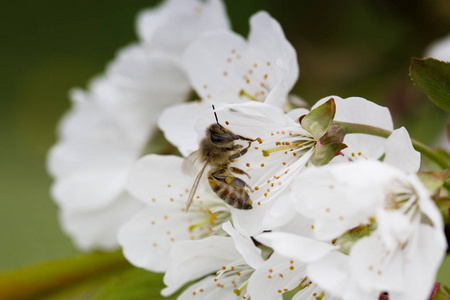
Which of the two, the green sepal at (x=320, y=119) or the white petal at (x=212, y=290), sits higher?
the green sepal at (x=320, y=119)

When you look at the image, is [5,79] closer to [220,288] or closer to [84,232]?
[84,232]

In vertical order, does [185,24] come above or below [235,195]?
above

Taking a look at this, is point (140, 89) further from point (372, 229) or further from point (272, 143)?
point (372, 229)

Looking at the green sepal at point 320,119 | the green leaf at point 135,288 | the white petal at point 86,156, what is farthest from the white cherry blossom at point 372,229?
the white petal at point 86,156

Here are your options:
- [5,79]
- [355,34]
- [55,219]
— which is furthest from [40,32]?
[355,34]

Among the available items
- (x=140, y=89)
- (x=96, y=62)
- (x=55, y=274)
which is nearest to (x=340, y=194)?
(x=55, y=274)

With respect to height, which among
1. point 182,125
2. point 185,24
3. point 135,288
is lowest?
point 135,288

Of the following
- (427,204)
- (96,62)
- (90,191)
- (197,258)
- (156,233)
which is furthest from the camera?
(96,62)

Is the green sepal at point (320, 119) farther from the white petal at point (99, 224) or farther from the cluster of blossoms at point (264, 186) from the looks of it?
the white petal at point (99, 224)
